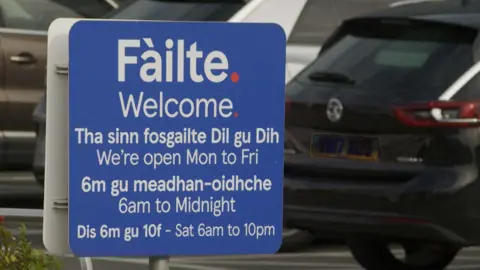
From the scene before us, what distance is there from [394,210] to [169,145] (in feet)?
14.3

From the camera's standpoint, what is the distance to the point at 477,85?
820cm

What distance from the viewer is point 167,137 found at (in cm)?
379

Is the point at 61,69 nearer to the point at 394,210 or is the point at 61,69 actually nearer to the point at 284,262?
the point at 394,210

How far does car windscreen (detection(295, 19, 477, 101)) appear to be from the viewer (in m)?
8.31

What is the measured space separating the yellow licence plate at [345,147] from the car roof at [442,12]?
87 centimetres

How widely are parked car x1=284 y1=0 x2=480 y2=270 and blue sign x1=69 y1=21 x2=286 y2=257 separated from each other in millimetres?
4189

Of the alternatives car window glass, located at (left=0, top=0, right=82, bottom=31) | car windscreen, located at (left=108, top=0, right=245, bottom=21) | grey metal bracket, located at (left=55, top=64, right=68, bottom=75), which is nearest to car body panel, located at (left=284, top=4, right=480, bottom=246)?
car windscreen, located at (left=108, top=0, right=245, bottom=21)

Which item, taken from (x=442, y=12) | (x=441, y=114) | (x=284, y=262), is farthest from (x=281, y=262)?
(x=441, y=114)

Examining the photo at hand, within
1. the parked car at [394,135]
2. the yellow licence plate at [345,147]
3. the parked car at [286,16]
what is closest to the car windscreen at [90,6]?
the parked car at [286,16]

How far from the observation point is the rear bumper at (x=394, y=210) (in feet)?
26.1

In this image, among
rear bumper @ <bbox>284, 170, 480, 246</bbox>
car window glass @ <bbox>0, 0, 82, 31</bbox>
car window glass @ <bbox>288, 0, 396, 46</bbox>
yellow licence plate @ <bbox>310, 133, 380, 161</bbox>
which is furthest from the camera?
car window glass @ <bbox>0, 0, 82, 31</bbox>

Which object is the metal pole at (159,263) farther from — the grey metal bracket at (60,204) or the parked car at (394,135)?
the parked car at (394,135)

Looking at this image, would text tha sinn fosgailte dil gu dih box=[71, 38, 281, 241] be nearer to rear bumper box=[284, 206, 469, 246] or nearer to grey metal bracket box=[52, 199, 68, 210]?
grey metal bracket box=[52, 199, 68, 210]

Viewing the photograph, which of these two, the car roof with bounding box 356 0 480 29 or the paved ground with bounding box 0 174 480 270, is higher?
the car roof with bounding box 356 0 480 29
